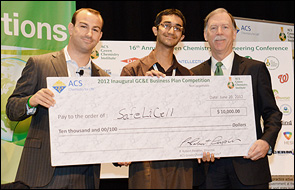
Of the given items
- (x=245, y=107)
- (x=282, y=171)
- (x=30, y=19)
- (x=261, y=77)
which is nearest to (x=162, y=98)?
(x=245, y=107)

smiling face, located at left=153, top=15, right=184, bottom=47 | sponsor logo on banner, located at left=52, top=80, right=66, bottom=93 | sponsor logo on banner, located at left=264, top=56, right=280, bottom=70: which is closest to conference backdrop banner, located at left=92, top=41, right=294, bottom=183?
sponsor logo on banner, located at left=264, top=56, right=280, bottom=70

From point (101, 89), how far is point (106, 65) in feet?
5.77

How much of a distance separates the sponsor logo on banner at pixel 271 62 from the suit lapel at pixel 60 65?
2.82 meters

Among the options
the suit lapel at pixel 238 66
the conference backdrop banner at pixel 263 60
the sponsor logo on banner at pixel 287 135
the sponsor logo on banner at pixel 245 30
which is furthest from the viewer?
the sponsor logo on banner at pixel 245 30

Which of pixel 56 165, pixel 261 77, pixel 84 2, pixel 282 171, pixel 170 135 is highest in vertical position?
pixel 84 2

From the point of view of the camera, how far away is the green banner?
390 cm

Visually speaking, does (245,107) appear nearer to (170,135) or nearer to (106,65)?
(170,135)

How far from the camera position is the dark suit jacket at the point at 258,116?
274 centimetres

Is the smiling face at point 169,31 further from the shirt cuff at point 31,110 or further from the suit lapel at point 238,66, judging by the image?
the shirt cuff at point 31,110

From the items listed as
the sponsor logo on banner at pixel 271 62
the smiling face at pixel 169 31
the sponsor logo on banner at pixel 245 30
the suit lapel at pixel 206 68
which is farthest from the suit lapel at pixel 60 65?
the sponsor logo on banner at pixel 245 30

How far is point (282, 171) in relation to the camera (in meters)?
4.46

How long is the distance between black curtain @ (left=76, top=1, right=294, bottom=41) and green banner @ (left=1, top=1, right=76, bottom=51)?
2.28 ft

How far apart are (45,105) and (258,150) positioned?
64.7 inches
